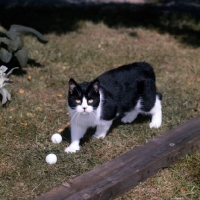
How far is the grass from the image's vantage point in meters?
3.97

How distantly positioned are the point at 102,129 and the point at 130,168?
93 centimetres

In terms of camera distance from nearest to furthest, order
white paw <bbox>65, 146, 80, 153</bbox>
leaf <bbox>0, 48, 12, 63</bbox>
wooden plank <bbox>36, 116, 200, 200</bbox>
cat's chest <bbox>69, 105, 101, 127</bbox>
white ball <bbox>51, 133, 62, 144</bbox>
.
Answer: wooden plank <bbox>36, 116, 200, 200</bbox>
cat's chest <bbox>69, 105, 101, 127</bbox>
white paw <bbox>65, 146, 80, 153</bbox>
white ball <bbox>51, 133, 62, 144</bbox>
leaf <bbox>0, 48, 12, 63</bbox>

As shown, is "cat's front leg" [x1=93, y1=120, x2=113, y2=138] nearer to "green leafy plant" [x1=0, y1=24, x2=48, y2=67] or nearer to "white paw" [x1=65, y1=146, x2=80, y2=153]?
"white paw" [x1=65, y1=146, x2=80, y2=153]

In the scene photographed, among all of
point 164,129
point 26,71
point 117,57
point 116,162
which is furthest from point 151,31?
point 116,162

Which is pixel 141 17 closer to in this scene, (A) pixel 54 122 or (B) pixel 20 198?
(A) pixel 54 122

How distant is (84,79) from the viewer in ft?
21.0

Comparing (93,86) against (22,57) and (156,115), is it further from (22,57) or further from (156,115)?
(22,57)

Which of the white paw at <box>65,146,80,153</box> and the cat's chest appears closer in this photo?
the cat's chest

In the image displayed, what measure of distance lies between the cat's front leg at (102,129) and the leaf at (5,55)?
79.4 inches

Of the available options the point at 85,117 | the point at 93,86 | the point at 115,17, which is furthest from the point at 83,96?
the point at 115,17

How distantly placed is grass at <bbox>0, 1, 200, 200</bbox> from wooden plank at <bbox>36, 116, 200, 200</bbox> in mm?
115

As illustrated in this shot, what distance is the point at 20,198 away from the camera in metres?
3.68

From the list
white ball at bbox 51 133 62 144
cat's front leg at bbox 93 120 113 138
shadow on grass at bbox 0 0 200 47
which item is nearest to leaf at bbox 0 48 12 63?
white ball at bbox 51 133 62 144

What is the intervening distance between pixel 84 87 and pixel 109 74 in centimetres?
53
